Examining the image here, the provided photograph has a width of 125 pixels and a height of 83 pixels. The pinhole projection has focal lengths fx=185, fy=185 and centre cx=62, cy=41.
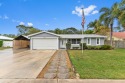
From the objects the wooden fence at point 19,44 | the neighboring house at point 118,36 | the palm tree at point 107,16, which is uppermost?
the palm tree at point 107,16

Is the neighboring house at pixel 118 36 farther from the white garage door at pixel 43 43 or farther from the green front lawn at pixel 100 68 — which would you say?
the green front lawn at pixel 100 68

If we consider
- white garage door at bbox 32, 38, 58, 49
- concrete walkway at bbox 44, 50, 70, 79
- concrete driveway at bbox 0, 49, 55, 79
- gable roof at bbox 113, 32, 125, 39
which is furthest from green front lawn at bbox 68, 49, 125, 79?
gable roof at bbox 113, 32, 125, 39

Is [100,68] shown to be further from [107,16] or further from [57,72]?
[107,16]

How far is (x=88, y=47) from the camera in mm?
A: 31859

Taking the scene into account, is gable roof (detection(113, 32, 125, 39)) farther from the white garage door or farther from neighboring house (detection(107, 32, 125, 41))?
the white garage door

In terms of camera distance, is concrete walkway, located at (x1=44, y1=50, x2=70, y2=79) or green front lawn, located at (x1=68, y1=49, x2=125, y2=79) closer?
concrete walkway, located at (x1=44, y1=50, x2=70, y2=79)

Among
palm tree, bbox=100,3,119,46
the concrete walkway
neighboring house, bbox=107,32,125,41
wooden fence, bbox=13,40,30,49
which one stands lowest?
the concrete walkway

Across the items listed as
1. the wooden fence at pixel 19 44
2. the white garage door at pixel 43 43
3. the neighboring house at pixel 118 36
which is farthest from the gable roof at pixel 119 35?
the wooden fence at pixel 19 44

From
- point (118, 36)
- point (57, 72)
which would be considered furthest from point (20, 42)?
point (57, 72)

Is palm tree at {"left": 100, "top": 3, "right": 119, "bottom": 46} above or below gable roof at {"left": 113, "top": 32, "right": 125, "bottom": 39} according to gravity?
above

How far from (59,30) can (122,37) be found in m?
20.0

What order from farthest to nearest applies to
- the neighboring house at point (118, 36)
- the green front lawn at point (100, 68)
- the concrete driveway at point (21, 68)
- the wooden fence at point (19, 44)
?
the neighboring house at point (118, 36)
the wooden fence at point (19, 44)
the concrete driveway at point (21, 68)
the green front lawn at point (100, 68)

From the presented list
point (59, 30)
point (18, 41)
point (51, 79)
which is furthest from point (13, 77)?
point (59, 30)

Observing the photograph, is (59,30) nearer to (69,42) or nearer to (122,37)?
(122,37)
